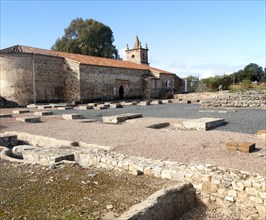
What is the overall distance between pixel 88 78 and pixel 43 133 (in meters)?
21.5

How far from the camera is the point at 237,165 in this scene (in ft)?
19.1

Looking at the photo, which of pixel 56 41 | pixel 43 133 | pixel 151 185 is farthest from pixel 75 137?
pixel 56 41

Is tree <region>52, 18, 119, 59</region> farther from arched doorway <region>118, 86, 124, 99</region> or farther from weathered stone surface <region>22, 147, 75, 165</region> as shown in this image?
weathered stone surface <region>22, 147, 75, 165</region>

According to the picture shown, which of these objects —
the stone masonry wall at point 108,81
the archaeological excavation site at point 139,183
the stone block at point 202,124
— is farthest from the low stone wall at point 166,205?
the stone masonry wall at point 108,81

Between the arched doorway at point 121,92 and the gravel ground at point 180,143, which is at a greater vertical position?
the arched doorway at point 121,92

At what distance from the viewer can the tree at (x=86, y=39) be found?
47219 millimetres

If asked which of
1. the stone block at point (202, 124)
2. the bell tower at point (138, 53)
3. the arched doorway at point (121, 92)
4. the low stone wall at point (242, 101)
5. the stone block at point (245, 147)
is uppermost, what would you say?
the bell tower at point (138, 53)

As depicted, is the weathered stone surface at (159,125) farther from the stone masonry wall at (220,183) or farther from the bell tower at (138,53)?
the bell tower at (138,53)

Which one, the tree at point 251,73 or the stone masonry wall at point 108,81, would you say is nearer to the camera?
the stone masonry wall at point 108,81

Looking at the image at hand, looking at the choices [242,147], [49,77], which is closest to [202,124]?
[242,147]

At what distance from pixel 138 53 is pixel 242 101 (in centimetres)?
3245

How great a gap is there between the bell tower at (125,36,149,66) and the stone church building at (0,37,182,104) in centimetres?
1190

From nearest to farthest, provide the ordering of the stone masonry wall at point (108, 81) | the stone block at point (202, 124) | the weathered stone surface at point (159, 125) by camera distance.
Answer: the stone block at point (202, 124) < the weathered stone surface at point (159, 125) < the stone masonry wall at point (108, 81)

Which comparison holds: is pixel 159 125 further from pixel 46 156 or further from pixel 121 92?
pixel 121 92
